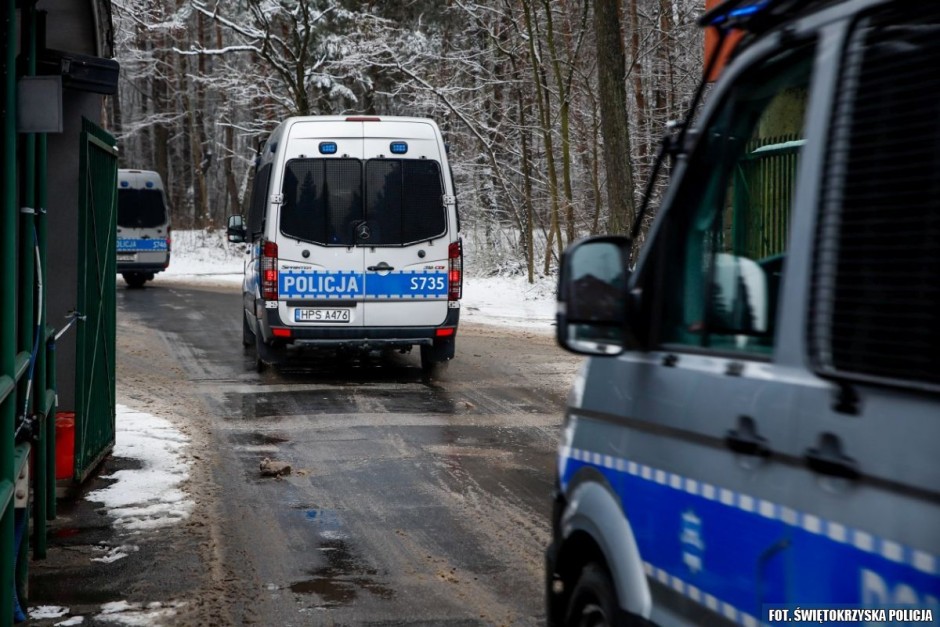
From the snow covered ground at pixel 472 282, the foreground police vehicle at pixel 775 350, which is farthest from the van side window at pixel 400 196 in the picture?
the foreground police vehicle at pixel 775 350

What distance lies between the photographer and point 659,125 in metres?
30.9

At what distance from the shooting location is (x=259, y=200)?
48.5ft

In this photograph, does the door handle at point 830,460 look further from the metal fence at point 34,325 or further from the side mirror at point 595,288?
the metal fence at point 34,325

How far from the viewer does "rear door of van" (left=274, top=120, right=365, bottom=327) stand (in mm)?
12820

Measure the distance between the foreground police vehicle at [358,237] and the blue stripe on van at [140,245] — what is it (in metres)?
18.0

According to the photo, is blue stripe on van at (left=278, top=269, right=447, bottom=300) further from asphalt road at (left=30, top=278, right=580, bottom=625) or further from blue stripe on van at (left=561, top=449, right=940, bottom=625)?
blue stripe on van at (left=561, top=449, right=940, bottom=625)

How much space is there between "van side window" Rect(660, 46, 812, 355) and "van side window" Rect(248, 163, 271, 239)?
10407 millimetres

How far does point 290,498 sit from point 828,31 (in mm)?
5660

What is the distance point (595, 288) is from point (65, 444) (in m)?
5.18

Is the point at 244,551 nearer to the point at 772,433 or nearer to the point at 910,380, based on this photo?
the point at 772,433

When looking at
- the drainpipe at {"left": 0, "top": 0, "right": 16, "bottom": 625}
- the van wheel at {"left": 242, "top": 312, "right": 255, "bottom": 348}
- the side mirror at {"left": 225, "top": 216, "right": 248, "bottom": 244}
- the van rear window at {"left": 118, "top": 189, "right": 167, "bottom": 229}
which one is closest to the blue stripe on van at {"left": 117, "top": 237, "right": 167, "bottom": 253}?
the van rear window at {"left": 118, "top": 189, "right": 167, "bottom": 229}

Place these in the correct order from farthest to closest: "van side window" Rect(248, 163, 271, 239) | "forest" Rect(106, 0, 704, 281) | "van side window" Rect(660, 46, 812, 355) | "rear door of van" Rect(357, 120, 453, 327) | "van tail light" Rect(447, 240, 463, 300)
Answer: "forest" Rect(106, 0, 704, 281) → "van side window" Rect(248, 163, 271, 239) → "van tail light" Rect(447, 240, 463, 300) → "rear door of van" Rect(357, 120, 453, 327) → "van side window" Rect(660, 46, 812, 355)

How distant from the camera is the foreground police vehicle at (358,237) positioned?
505 inches

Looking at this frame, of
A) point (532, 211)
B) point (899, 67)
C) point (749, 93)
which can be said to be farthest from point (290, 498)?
point (532, 211)
